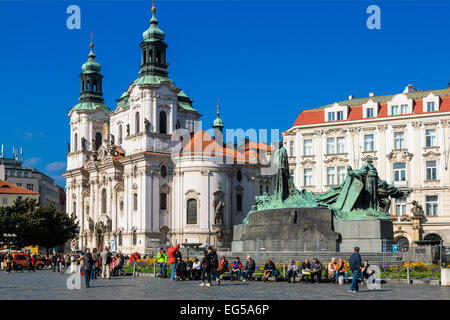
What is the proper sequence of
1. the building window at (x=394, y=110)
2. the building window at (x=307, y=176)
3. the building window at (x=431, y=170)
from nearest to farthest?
1. the building window at (x=431, y=170)
2. the building window at (x=394, y=110)
3. the building window at (x=307, y=176)

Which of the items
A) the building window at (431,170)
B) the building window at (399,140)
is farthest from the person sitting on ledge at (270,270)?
the building window at (399,140)

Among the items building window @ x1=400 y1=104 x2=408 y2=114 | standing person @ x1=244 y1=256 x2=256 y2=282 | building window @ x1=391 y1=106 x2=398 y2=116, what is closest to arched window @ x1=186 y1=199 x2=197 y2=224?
building window @ x1=391 y1=106 x2=398 y2=116

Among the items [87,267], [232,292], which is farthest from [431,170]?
[232,292]

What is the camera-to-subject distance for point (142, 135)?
3076 inches

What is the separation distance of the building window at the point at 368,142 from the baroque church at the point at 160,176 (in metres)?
20.7

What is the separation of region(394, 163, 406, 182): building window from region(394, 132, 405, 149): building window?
1.51 meters

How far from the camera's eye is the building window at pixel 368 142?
61.4 meters

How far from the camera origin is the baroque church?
7694 cm

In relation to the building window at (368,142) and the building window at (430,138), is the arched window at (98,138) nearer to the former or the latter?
the building window at (368,142)

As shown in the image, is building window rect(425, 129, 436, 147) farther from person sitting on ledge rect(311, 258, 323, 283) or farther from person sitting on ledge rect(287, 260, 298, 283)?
person sitting on ledge rect(311, 258, 323, 283)

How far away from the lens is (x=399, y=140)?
60.1 metres

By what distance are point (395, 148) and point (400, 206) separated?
15.9 feet

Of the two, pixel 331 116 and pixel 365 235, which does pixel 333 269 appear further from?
pixel 331 116
